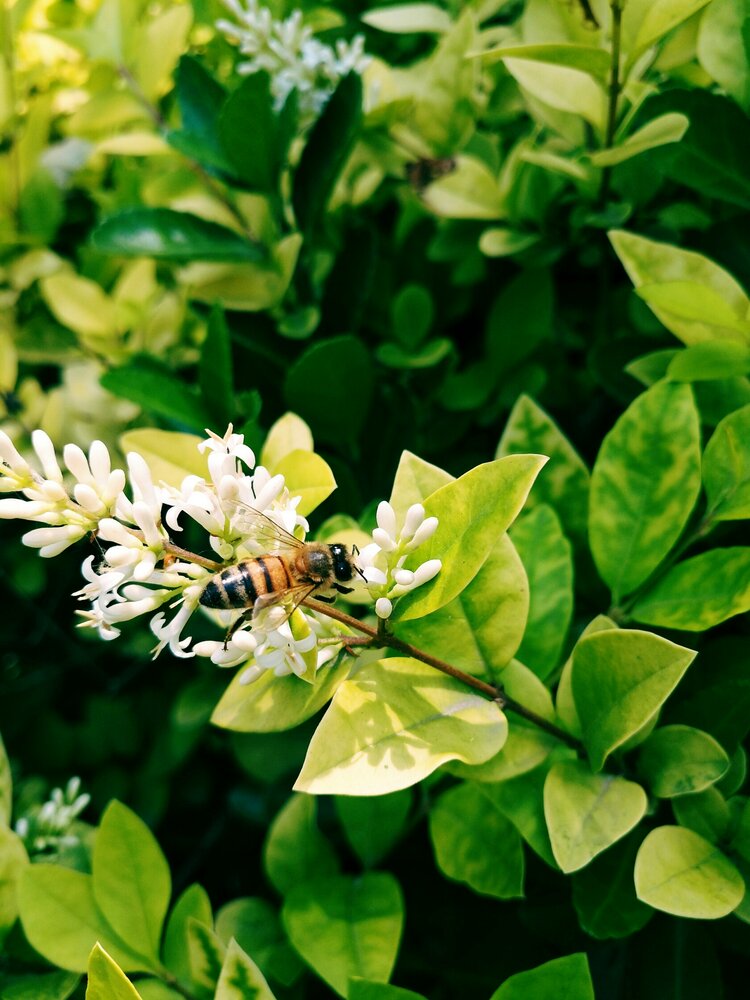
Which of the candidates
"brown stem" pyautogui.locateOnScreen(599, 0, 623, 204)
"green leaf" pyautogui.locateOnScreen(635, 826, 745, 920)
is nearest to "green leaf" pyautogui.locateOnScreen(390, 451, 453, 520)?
"green leaf" pyautogui.locateOnScreen(635, 826, 745, 920)

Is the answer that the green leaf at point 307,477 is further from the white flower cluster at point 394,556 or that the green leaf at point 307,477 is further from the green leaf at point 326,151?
the green leaf at point 326,151

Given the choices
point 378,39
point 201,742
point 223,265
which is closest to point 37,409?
point 223,265

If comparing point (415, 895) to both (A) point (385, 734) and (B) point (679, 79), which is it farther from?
(B) point (679, 79)

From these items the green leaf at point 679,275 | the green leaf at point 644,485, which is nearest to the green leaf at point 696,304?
the green leaf at point 679,275

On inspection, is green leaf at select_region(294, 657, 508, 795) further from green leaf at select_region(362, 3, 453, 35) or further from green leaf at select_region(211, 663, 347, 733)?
green leaf at select_region(362, 3, 453, 35)

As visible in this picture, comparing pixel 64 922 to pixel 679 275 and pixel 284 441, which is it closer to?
pixel 284 441

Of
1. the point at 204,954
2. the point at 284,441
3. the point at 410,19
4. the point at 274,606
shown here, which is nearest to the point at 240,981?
the point at 204,954
